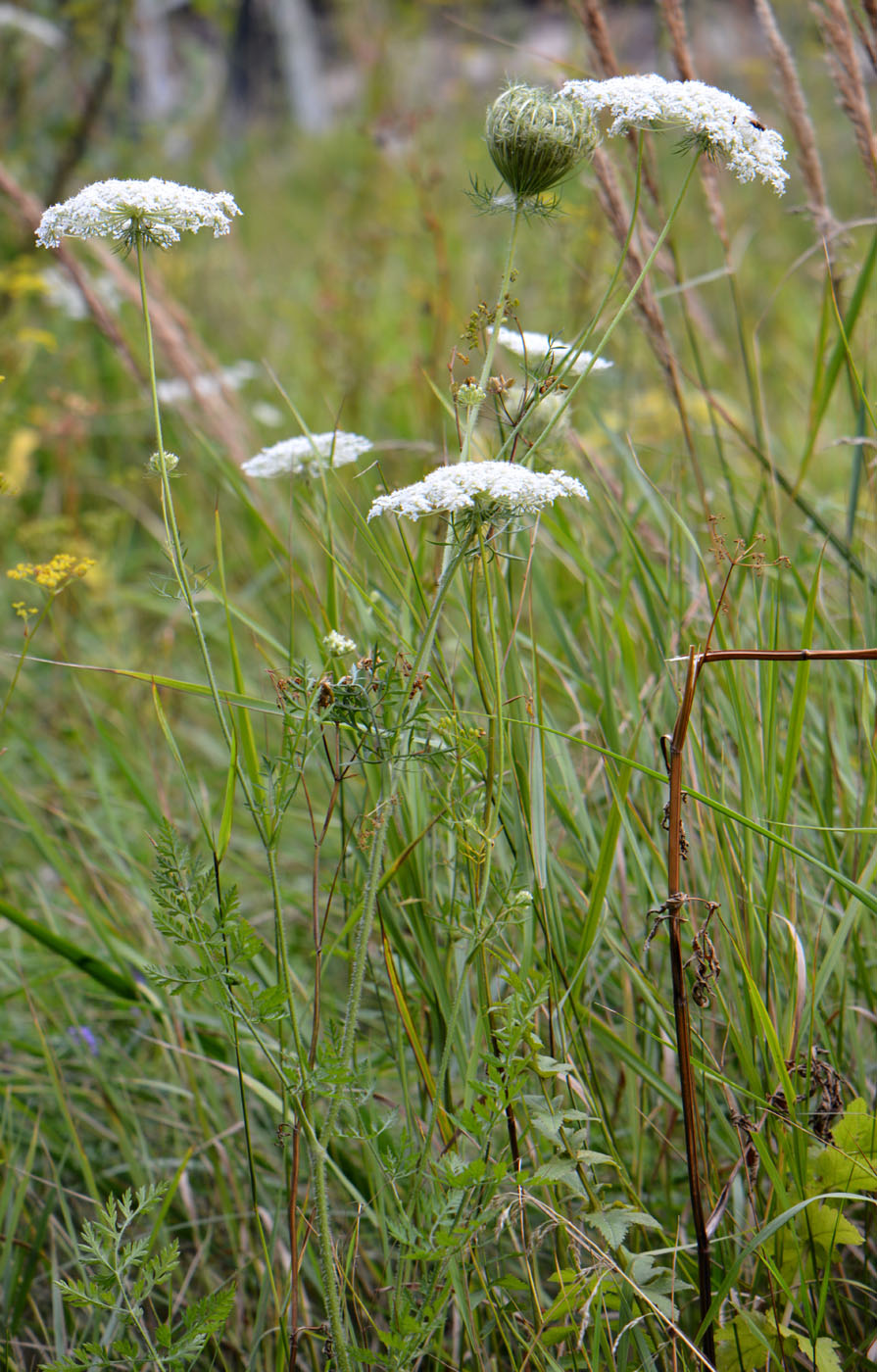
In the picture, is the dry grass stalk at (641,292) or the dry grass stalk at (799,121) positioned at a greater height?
the dry grass stalk at (799,121)

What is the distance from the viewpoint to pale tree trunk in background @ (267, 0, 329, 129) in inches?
314

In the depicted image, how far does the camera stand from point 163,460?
756 millimetres

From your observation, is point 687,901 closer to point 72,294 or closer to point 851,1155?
point 851,1155

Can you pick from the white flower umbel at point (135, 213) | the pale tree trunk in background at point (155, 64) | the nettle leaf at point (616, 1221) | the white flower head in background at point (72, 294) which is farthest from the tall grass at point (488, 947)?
the pale tree trunk in background at point (155, 64)

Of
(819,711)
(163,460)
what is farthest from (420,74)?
(163,460)

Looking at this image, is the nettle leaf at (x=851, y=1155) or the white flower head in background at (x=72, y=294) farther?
the white flower head in background at (x=72, y=294)

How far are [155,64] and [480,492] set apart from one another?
23.3 ft

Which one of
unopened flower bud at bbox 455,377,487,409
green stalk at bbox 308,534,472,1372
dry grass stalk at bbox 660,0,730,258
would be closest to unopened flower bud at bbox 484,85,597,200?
unopened flower bud at bbox 455,377,487,409

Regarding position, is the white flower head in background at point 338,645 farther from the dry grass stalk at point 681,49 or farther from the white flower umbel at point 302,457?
the dry grass stalk at point 681,49

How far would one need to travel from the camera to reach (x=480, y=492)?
2.40ft

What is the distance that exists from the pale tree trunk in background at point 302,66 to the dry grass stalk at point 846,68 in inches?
295

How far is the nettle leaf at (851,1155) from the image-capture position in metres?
0.86

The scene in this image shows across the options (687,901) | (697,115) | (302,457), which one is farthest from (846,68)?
(687,901)

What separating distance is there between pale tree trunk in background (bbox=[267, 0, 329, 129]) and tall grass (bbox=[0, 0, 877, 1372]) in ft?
24.1
